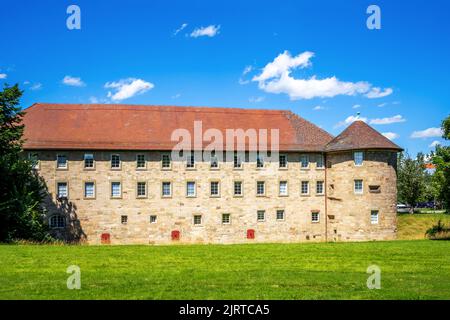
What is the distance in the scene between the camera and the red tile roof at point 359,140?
1527 inches

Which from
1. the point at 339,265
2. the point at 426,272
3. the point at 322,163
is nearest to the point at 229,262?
the point at 339,265

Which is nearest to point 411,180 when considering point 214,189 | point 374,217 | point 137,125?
point 374,217

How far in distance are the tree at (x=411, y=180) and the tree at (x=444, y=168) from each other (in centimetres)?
2845

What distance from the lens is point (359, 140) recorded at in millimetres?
39312

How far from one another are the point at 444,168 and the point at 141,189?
22860mm

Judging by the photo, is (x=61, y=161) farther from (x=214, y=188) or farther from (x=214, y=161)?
(x=214, y=188)

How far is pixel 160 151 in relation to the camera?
127 ft

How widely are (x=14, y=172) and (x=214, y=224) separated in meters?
16.0

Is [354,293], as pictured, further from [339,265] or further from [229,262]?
[229,262]

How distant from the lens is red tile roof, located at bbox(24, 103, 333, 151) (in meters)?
37.9

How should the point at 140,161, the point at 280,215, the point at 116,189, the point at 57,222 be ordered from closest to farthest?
the point at 57,222 < the point at 116,189 < the point at 140,161 < the point at 280,215

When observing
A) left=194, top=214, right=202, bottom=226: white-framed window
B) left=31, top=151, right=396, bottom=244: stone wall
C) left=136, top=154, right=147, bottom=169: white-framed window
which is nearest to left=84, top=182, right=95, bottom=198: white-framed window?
left=31, top=151, right=396, bottom=244: stone wall
